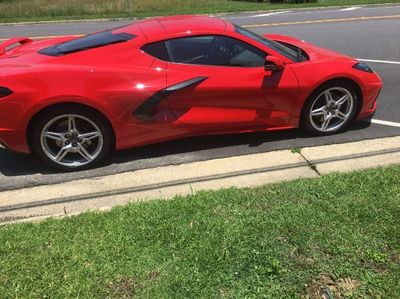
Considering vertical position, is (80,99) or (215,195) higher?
(80,99)

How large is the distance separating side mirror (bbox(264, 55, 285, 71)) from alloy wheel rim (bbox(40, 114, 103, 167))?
1842 mm

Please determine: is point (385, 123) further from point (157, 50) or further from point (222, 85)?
point (157, 50)

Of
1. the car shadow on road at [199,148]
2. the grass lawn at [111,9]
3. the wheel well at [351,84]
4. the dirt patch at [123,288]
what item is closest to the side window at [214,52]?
the wheel well at [351,84]

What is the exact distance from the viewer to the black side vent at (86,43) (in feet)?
16.1

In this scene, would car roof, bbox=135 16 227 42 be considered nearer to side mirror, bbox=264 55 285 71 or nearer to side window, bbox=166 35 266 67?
side window, bbox=166 35 266 67

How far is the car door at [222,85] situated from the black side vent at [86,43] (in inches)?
20.6

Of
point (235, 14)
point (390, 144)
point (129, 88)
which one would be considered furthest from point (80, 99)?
point (235, 14)

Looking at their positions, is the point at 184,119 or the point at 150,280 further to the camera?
the point at 184,119

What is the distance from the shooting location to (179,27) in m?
5.04

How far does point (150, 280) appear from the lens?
3.07 m

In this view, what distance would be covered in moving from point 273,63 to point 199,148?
4.01 feet

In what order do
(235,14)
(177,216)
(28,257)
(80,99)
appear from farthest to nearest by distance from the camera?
(235,14) → (80,99) → (177,216) → (28,257)

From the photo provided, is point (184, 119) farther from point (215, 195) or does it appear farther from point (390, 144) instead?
point (390, 144)

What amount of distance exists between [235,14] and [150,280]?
702 inches
